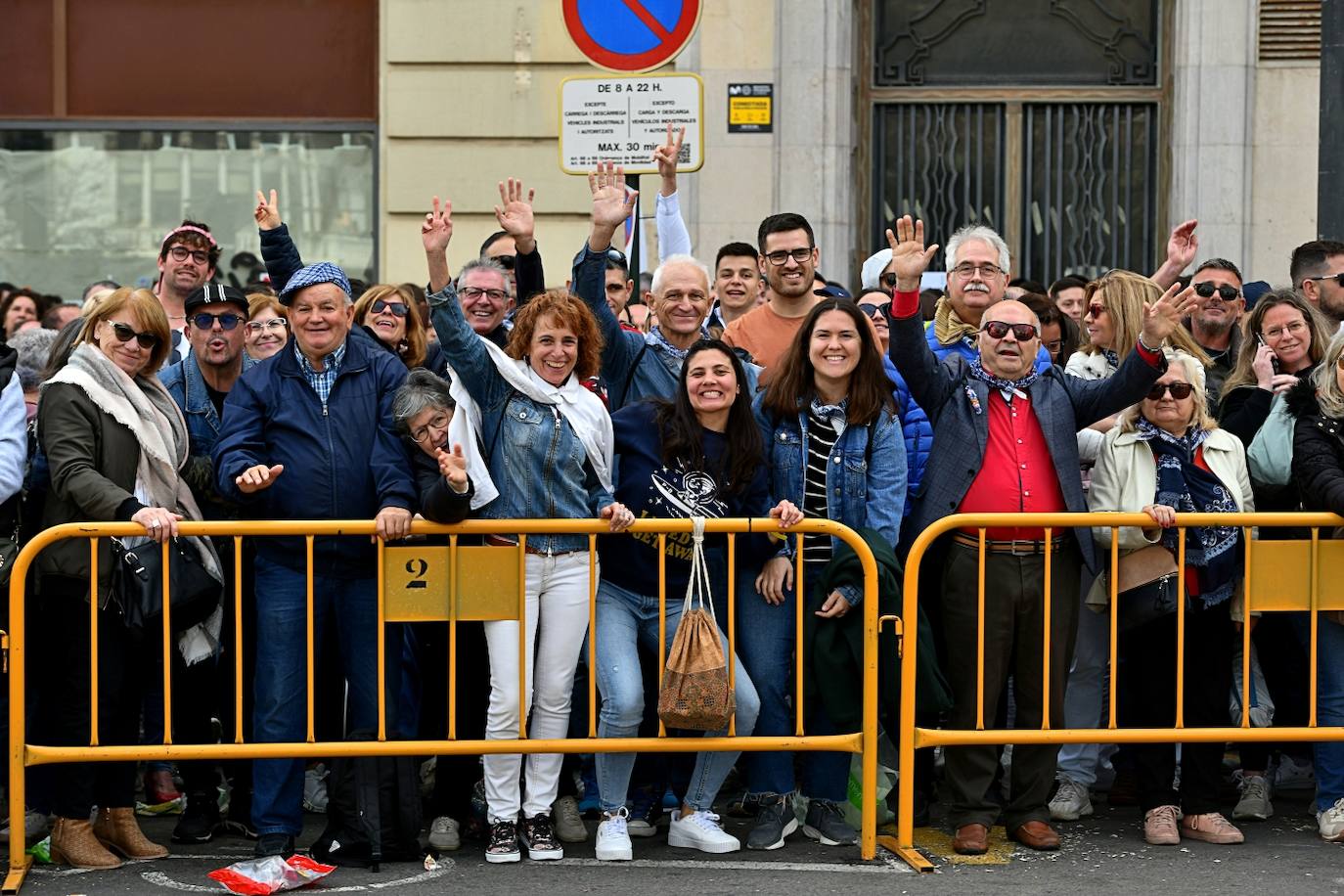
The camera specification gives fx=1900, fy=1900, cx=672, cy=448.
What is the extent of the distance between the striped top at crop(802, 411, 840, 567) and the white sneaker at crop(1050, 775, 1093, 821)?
1456 mm

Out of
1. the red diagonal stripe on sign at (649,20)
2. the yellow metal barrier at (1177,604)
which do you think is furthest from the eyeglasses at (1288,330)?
the red diagonal stripe on sign at (649,20)

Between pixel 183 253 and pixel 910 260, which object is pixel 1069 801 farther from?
pixel 183 253

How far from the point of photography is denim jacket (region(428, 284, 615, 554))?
7.00 metres

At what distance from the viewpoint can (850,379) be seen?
23.9 ft

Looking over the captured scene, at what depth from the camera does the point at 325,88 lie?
44.9 ft

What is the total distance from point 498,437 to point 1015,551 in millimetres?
1999

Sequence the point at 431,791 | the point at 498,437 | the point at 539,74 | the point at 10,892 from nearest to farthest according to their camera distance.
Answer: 1. the point at 10,892
2. the point at 498,437
3. the point at 431,791
4. the point at 539,74

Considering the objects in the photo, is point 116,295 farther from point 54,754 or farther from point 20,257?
point 20,257

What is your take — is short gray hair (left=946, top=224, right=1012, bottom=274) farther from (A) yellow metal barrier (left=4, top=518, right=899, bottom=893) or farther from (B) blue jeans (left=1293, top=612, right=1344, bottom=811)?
(B) blue jeans (left=1293, top=612, right=1344, bottom=811)

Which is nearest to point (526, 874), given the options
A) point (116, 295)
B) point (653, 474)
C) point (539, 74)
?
point (653, 474)

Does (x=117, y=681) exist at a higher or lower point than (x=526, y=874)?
higher

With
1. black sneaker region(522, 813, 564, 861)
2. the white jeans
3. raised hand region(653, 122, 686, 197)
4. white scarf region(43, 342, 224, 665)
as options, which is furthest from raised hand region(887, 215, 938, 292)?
white scarf region(43, 342, 224, 665)

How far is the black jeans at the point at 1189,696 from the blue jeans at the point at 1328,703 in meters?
0.36

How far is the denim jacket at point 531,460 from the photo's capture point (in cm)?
700
